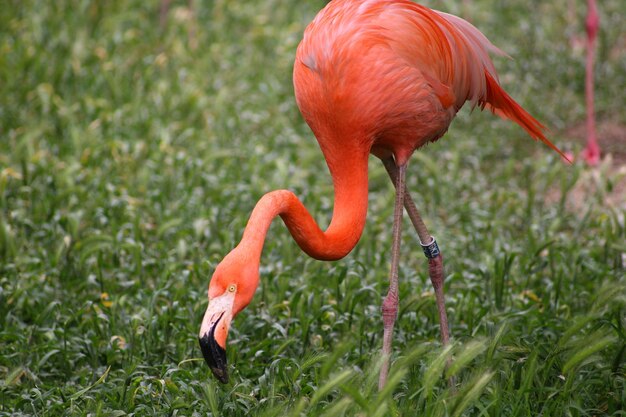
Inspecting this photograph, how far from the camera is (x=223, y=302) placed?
286 centimetres

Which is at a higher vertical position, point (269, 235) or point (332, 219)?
point (332, 219)

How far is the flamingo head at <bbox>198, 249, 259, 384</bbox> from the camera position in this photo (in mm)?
2799

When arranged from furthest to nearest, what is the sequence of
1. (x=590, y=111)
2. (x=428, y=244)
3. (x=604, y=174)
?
1. (x=590, y=111)
2. (x=604, y=174)
3. (x=428, y=244)

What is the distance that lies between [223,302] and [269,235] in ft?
7.37

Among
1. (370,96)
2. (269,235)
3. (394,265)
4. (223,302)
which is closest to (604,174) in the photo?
(269,235)

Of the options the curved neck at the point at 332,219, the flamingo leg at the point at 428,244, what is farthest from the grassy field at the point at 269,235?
the curved neck at the point at 332,219

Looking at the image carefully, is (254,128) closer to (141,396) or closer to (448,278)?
(448,278)

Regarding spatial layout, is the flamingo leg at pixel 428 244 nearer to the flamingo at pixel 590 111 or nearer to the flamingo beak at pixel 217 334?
the flamingo beak at pixel 217 334

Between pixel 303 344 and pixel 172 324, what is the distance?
0.57 meters

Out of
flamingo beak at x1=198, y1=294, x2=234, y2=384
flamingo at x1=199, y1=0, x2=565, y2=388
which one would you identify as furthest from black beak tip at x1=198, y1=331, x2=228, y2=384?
flamingo at x1=199, y1=0, x2=565, y2=388

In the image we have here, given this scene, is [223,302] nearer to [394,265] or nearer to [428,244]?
[394,265]

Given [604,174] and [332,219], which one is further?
[604,174]

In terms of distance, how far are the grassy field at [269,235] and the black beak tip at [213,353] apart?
226 mm

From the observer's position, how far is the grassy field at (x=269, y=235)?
3.35m
